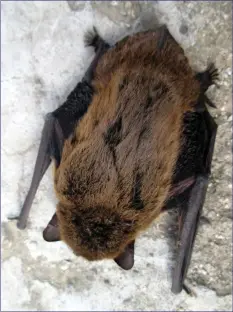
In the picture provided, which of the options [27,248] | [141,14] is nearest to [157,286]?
[27,248]

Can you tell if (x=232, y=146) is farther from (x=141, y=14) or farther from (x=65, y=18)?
(x=65, y=18)

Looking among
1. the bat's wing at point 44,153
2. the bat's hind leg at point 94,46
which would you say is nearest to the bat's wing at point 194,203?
the bat's hind leg at point 94,46

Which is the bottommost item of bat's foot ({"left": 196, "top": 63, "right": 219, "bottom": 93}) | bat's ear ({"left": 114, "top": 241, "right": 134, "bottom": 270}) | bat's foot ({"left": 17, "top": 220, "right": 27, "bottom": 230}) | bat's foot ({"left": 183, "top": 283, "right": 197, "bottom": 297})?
bat's foot ({"left": 183, "top": 283, "right": 197, "bottom": 297})

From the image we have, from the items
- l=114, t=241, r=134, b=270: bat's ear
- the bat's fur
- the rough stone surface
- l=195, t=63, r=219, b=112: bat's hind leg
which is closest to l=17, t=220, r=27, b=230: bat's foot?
the rough stone surface

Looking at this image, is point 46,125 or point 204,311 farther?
point 204,311

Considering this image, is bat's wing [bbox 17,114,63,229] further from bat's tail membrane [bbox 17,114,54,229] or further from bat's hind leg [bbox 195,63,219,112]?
bat's hind leg [bbox 195,63,219,112]

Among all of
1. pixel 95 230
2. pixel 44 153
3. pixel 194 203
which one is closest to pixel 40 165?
pixel 44 153
